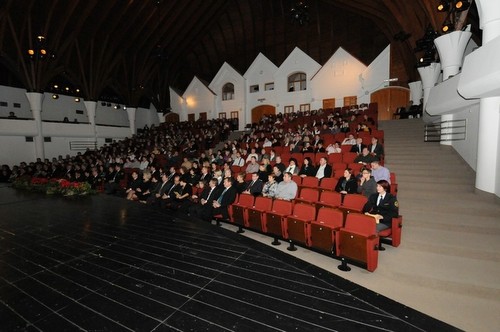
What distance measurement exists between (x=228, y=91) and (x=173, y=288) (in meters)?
22.2

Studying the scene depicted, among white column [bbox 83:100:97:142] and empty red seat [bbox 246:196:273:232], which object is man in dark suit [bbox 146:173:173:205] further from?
white column [bbox 83:100:97:142]

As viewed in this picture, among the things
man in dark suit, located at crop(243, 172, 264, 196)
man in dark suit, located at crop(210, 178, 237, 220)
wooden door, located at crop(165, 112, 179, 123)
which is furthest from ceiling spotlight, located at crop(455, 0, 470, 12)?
wooden door, located at crop(165, 112, 179, 123)

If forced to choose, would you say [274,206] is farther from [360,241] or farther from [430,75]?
[430,75]

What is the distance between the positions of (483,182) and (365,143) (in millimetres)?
3247

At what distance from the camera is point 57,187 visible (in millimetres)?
9062

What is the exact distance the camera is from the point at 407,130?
10.9m

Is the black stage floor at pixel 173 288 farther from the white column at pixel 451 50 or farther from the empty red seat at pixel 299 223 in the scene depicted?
the white column at pixel 451 50

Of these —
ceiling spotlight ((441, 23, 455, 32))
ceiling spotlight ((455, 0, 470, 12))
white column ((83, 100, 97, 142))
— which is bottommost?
white column ((83, 100, 97, 142))

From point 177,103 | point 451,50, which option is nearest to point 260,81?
point 177,103

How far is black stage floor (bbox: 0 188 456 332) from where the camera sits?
2344mm

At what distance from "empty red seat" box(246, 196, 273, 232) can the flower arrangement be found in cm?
633

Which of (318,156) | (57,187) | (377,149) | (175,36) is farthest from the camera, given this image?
(175,36)

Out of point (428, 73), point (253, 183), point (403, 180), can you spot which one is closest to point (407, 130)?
point (428, 73)

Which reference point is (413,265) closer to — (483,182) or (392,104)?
(483,182)
